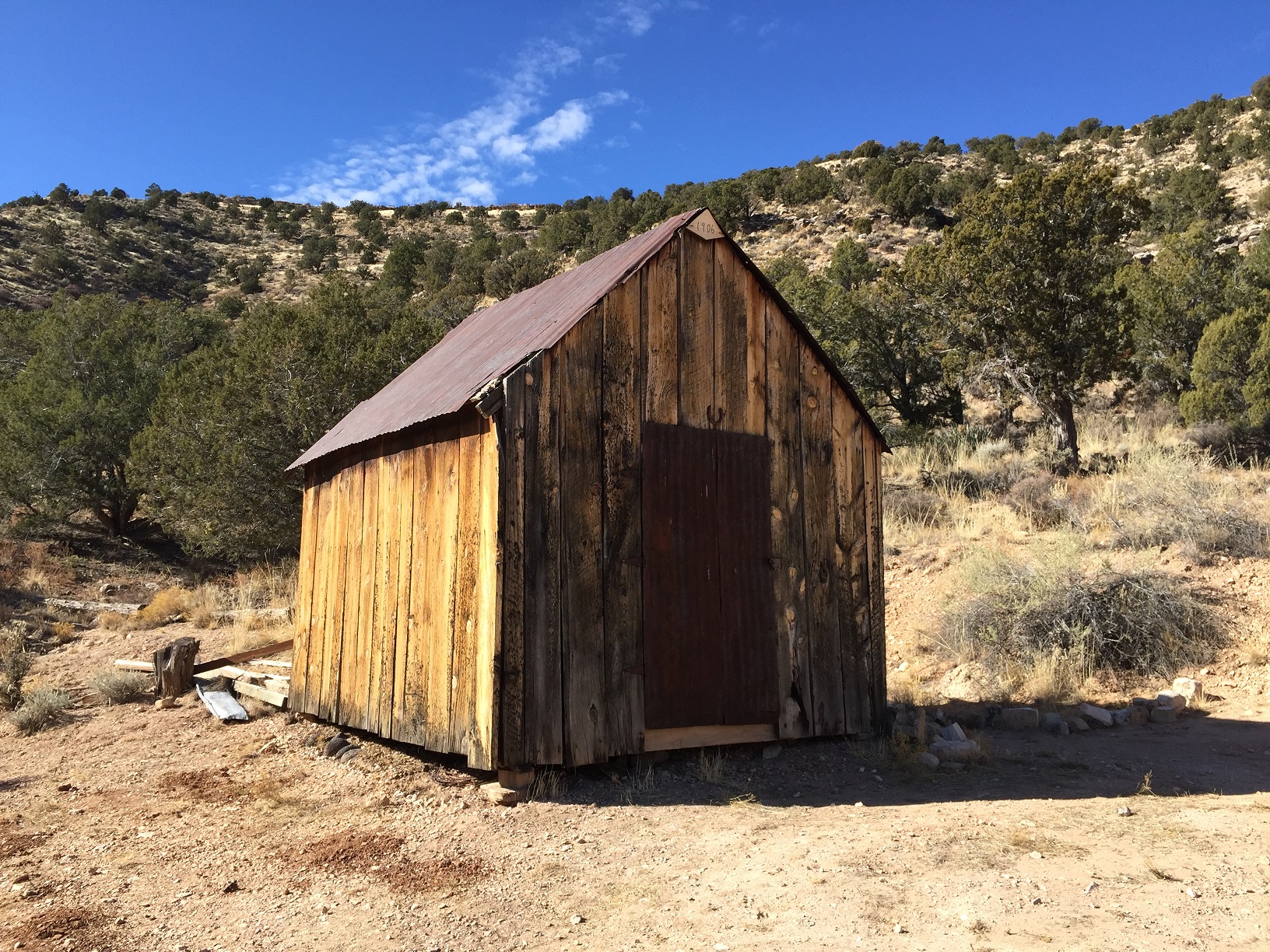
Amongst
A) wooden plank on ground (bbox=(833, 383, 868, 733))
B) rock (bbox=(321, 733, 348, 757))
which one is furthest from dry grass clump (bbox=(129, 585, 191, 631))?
wooden plank on ground (bbox=(833, 383, 868, 733))

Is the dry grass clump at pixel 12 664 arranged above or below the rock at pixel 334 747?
above

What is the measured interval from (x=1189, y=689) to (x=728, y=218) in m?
35.3

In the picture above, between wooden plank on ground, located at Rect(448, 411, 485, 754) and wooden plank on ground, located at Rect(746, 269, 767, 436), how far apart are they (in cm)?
212

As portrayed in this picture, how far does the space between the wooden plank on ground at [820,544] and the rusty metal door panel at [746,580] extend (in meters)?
0.43

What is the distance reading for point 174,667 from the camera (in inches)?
382

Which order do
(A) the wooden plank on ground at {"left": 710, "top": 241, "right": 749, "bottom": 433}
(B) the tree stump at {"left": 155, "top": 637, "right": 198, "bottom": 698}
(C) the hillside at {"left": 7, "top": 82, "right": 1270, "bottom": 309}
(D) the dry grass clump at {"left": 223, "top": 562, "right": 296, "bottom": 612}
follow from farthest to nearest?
(C) the hillside at {"left": 7, "top": 82, "right": 1270, "bottom": 309} → (D) the dry grass clump at {"left": 223, "top": 562, "right": 296, "bottom": 612} → (B) the tree stump at {"left": 155, "top": 637, "right": 198, "bottom": 698} → (A) the wooden plank on ground at {"left": 710, "top": 241, "right": 749, "bottom": 433}

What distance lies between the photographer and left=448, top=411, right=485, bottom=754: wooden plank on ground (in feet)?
19.6

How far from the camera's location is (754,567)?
6.90 meters

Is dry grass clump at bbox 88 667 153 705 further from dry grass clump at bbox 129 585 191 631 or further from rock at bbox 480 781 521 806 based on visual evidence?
rock at bbox 480 781 521 806

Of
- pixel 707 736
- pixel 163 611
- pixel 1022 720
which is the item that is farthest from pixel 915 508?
pixel 163 611

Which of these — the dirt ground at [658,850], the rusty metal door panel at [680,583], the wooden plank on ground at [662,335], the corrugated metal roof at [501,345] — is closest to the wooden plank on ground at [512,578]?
the corrugated metal roof at [501,345]

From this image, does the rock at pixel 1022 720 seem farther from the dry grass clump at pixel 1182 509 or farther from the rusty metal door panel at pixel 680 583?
the dry grass clump at pixel 1182 509

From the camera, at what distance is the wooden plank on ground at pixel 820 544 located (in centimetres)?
722

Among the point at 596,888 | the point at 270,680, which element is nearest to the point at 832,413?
the point at 596,888
